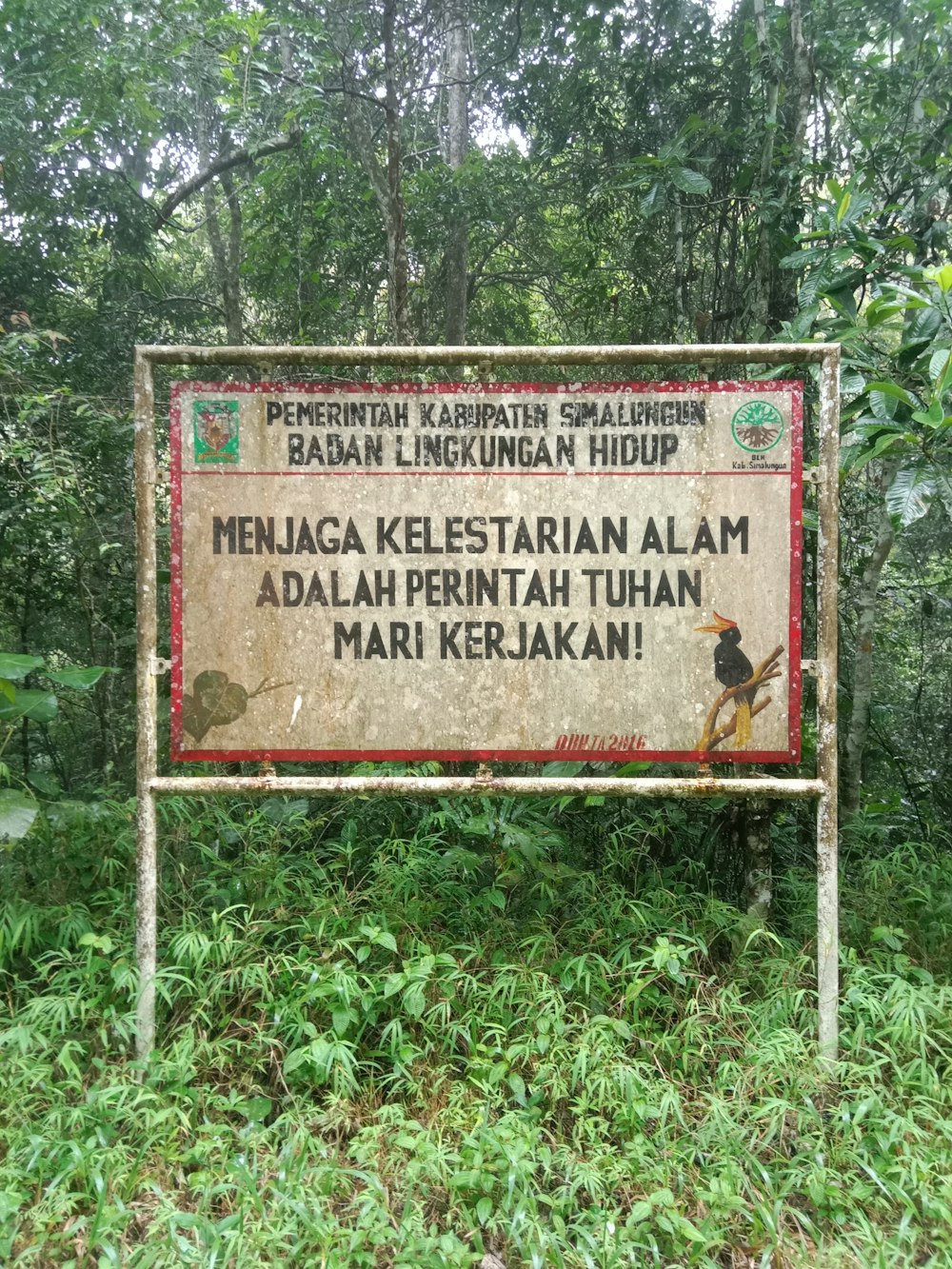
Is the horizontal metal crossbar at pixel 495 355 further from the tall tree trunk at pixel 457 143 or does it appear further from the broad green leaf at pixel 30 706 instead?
the tall tree trunk at pixel 457 143

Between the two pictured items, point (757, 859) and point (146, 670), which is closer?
point (146, 670)

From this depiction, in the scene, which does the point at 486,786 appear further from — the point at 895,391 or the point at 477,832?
the point at 895,391

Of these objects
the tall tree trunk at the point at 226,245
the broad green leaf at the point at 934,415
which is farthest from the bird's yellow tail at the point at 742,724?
the tall tree trunk at the point at 226,245

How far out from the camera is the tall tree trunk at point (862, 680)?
3887mm

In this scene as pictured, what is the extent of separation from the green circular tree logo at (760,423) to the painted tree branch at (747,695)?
2.26 feet

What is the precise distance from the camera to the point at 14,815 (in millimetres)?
3008

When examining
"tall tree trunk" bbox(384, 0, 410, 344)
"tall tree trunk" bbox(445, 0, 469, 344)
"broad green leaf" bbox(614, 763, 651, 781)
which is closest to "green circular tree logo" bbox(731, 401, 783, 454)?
"broad green leaf" bbox(614, 763, 651, 781)

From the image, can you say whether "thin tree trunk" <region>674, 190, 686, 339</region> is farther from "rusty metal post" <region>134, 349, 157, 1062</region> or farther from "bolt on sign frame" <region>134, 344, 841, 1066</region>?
"rusty metal post" <region>134, 349, 157, 1062</region>

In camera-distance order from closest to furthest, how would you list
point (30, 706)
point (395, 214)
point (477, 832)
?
point (30, 706) < point (477, 832) < point (395, 214)

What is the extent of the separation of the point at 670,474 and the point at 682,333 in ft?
7.61

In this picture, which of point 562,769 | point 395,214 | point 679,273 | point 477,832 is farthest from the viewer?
point 679,273

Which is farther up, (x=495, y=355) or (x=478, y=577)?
(x=495, y=355)

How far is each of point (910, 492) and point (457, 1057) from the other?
2323mm

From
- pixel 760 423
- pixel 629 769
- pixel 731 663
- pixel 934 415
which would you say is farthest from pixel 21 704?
pixel 934 415
